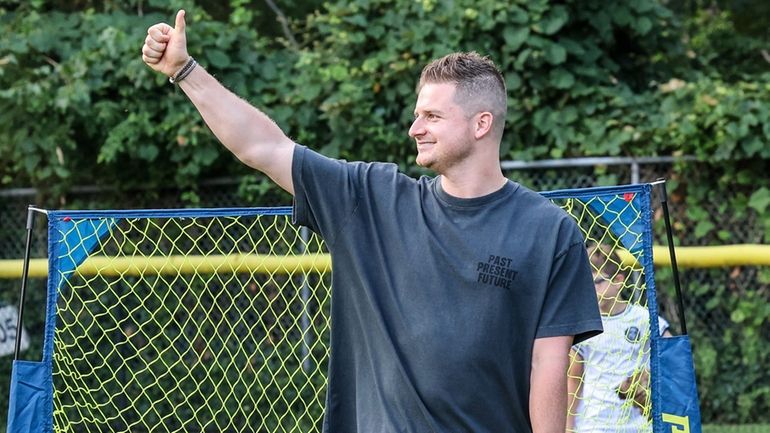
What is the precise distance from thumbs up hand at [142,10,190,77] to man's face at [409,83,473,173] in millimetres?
642

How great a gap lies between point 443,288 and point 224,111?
2.43ft

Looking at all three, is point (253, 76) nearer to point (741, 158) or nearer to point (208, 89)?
point (741, 158)

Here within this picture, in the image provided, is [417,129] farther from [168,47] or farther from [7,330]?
[7,330]

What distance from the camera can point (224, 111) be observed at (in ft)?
9.98

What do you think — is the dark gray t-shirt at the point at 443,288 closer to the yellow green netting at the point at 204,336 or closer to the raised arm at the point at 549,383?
the raised arm at the point at 549,383

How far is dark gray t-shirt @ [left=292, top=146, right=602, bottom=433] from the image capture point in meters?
2.99

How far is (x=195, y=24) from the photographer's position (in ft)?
26.9

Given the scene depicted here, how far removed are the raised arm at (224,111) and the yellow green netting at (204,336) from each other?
2.66 metres

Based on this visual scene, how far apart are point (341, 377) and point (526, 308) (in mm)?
569

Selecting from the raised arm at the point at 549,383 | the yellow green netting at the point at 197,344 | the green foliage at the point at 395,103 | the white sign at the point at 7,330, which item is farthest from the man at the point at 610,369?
the white sign at the point at 7,330

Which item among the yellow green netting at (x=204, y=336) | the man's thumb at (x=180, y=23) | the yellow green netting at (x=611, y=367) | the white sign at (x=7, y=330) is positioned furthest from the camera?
the white sign at (x=7, y=330)

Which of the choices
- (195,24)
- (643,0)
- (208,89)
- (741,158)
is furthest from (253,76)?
(208,89)

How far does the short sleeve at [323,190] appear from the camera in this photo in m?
3.10

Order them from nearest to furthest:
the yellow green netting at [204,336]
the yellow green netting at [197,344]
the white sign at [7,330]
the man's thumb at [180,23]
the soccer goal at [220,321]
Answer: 1. the man's thumb at [180,23]
2. the soccer goal at [220,321]
3. the yellow green netting at [204,336]
4. the yellow green netting at [197,344]
5. the white sign at [7,330]
